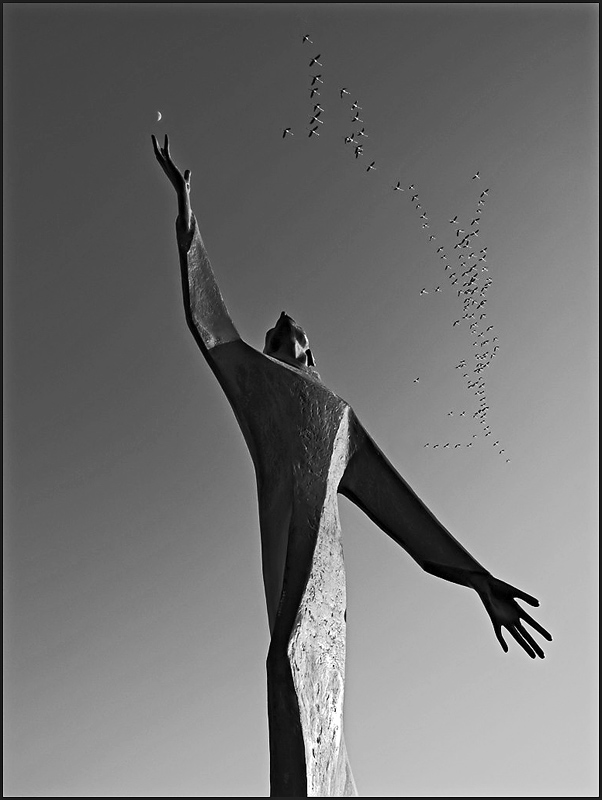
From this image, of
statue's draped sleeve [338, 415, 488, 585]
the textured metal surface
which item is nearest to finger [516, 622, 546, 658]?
statue's draped sleeve [338, 415, 488, 585]

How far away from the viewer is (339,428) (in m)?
6.74

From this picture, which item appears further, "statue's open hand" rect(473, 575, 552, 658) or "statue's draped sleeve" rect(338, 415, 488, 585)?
"statue's draped sleeve" rect(338, 415, 488, 585)

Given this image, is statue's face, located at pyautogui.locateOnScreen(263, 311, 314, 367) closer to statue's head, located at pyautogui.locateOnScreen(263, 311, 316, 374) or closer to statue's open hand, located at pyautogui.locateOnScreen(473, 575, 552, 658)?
statue's head, located at pyautogui.locateOnScreen(263, 311, 316, 374)

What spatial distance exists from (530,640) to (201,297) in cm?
338

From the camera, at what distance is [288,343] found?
288 inches

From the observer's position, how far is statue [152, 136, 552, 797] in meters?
5.37

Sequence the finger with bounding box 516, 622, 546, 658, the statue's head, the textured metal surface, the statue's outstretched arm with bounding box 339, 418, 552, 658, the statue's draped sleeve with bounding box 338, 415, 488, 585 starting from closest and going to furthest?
1. the textured metal surface
2. the finger with bounding box 516, 622, 546, 658
3. the statue's outstretched arm with bounding box 339, 418, 552, 658
4. the statue's draped sleeve with bounding box 338, 415, 488, 585
5. the statue's head

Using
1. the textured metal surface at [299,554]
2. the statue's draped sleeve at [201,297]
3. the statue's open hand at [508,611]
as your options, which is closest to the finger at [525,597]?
the statue's open hand at [508,611]

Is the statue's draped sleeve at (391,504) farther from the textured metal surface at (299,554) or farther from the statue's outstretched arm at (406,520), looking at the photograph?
the textured metal surface at (299,554)

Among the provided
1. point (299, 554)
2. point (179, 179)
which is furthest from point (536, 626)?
point (179, 179)

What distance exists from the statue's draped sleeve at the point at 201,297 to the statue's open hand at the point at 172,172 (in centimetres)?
22

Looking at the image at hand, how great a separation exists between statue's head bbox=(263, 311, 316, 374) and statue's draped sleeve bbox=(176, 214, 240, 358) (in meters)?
0.43

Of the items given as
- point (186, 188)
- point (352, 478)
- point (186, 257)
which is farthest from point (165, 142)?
point (352, 478)

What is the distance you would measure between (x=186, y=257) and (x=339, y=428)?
5.51 ft
